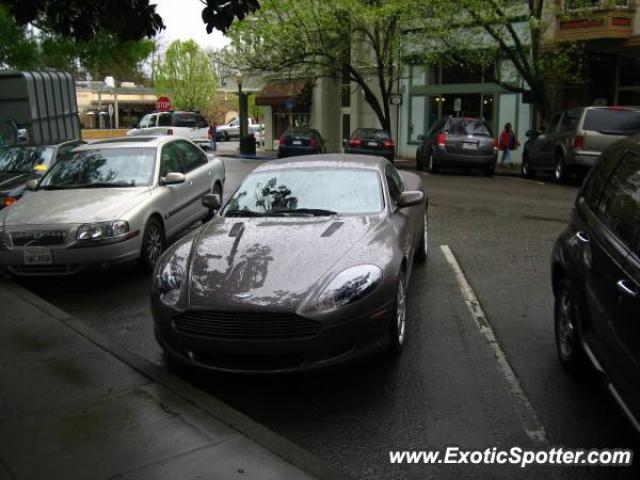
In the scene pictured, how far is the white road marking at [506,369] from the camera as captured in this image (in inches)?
164

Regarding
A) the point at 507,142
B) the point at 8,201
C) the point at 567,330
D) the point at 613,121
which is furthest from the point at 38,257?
the point at 507,142

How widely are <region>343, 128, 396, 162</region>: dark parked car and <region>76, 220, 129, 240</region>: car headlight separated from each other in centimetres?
1682

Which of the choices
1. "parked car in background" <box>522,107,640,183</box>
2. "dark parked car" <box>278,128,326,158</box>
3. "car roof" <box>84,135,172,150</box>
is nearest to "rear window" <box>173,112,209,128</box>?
"dark parked car" <box>278,128,326,158</box>

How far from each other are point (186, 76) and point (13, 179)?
53.2 m

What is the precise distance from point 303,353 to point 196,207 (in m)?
5.71

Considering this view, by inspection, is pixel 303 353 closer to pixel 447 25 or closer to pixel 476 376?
pixel 476 376

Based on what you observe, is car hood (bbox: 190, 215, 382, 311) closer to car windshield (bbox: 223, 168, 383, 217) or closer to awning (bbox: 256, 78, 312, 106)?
car windshield (bbox: 223, 168, 383, 217)

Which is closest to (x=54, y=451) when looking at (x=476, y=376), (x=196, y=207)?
(x=476, y=376)

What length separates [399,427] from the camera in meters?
4.25

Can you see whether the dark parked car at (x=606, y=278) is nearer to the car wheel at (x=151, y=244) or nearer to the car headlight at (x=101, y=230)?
the car headlight at (x=101, y=230)

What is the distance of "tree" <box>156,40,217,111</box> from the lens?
6119 cm

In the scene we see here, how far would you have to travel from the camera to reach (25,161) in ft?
36.9

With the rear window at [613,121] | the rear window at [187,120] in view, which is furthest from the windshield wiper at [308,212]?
the rear window at [187,120]

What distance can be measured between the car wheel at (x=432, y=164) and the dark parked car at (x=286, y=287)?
14.8 m
